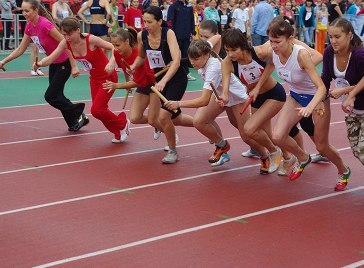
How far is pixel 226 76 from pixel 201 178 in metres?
1.17

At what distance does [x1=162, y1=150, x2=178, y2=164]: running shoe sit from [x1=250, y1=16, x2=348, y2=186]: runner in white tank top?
1627mm

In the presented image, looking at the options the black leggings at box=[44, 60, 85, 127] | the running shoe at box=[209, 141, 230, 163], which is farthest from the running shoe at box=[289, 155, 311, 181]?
the black leggings at box=[44, 60, 85, 127]

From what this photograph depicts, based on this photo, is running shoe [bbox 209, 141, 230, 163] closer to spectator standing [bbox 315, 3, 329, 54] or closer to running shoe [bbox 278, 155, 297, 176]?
running shoe [bbox 278, 155, 297, 176]

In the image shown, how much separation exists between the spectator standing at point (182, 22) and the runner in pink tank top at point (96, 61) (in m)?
Answer: 7.11

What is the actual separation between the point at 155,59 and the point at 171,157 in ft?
3.91

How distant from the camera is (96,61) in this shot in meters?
9.98

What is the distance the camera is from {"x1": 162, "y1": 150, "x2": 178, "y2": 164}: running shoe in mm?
8898

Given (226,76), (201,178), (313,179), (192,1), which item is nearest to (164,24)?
(226,76)

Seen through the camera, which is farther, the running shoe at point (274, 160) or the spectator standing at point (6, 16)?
the spectator standing at point (6, 16)

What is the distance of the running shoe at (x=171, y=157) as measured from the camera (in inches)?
350

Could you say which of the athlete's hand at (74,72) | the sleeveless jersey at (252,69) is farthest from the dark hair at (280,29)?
the athlete's hand at (74,72)

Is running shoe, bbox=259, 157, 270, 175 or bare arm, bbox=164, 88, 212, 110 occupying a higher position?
bare arm, bbox=164, 88, 212, 110

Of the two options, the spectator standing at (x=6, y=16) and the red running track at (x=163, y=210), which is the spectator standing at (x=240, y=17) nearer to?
the spectator standing at (x=6, y=16)

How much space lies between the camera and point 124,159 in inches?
360
